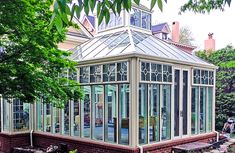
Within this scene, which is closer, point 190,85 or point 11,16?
point 11,16

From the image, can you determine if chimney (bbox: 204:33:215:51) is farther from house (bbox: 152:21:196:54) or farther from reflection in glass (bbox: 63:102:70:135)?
reflection in glass (bbox: 63:102:70:135)

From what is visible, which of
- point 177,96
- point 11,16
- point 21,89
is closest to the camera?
point 11,16

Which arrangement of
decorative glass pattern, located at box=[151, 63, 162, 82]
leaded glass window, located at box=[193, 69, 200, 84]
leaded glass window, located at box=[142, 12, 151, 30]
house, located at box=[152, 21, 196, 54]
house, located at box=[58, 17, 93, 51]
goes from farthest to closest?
house, located at box=[152, 21, 196, 54], house, located at box=[58, 17, 93, 51], leaded glass window, located at box=[142, 12, 151, 30], leaded glass window, located at box=[193, 69, 200, 84], decorative glass pattern, located at box=[151, 63, 162, 82]

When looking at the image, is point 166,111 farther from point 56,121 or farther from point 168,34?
point 168,34

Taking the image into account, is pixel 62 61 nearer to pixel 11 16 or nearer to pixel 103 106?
pixel 11 16

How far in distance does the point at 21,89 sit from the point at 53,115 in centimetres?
434

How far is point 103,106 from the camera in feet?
27.8

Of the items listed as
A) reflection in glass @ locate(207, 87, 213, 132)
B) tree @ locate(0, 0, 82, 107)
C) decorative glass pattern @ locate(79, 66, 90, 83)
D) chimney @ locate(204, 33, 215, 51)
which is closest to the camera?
tree @ locate(0, 0, 82, 107)

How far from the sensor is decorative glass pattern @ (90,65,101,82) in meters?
8.53

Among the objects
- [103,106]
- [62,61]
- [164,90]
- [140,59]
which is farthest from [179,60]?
[62,61]

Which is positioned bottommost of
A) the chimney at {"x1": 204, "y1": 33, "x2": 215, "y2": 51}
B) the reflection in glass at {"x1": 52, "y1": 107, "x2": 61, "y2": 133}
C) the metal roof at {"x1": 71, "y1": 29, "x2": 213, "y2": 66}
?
the reflection in glass at {"x1": 52, "y1": 107, "x2": 61, "y2": 133}

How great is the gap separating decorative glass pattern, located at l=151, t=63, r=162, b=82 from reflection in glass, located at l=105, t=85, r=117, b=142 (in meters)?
1.22

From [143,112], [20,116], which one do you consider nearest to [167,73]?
[143,112]

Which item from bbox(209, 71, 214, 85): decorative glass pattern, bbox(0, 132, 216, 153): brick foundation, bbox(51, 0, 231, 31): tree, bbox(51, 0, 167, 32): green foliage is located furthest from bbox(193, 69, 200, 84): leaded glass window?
bbox(51, 0, 167, 32): green foliage
